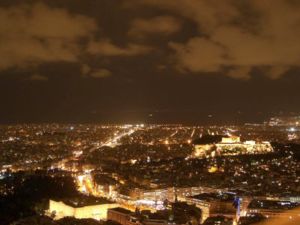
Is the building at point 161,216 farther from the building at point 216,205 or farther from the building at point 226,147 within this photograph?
the building at point 226,147

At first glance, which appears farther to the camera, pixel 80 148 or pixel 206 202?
pixel 80 148

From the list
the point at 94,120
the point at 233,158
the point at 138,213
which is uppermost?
the point at 94,120

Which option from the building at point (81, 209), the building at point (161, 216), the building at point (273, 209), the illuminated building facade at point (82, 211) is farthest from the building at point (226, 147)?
the building at point (161, 216)

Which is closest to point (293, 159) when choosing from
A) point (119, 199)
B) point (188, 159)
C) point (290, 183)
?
point (188, 159)

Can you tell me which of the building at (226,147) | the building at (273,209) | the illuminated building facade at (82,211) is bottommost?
the illuminated building facade at (82,211)

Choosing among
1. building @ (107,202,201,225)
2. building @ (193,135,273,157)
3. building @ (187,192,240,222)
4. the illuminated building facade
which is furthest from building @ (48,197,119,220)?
building @ (193,135,273,157)

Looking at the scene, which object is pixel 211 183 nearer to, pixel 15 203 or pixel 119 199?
pixel 119 199

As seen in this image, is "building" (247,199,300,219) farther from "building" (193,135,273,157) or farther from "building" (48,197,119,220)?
"building" (193,135,273,157)

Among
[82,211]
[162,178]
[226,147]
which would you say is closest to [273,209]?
[82,211]
